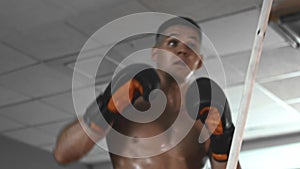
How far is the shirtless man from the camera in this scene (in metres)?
1.27

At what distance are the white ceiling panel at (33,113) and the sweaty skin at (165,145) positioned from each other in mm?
2547

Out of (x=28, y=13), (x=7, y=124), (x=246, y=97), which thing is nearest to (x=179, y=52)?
(x=246, y=97)

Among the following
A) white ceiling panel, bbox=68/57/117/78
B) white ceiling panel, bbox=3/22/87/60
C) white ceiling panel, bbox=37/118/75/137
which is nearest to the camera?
white ceiling panel, bbox=3/22/87/60

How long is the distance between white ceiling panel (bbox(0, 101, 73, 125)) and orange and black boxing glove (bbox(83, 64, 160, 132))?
2708mm

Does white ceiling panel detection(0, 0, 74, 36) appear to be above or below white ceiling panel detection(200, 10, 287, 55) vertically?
above

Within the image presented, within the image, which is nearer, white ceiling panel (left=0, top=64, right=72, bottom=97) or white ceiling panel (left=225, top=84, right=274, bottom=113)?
white ceiling panel (left=0, top=64, right=72, bottom=97)

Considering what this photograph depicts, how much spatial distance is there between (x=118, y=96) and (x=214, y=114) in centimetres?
30

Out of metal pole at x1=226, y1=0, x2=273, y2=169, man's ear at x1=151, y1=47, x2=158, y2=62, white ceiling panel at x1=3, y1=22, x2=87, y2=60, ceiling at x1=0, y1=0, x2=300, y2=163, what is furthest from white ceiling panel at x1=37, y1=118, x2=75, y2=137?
metal pole at x1=226, y1=0, x2=273, y2=169

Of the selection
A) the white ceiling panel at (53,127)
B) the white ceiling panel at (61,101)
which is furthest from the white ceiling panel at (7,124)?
the white ceiling panel at (61,101)

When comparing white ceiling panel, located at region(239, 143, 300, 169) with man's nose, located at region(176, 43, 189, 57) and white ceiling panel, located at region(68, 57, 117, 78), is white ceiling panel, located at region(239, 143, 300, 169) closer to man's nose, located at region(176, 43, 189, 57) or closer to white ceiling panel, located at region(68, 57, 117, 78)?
white ceiling panel, located at region(68, 57, 117, 78)

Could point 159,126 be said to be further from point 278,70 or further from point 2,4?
point 278,70

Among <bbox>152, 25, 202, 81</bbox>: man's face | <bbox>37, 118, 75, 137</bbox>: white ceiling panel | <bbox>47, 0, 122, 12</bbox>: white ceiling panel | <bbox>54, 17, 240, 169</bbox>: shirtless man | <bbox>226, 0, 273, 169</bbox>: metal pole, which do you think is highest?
<bbox>226, 0, 273, 169</bbox>: metal pole

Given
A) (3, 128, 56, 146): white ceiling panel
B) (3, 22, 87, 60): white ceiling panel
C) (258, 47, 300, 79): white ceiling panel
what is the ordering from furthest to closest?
1. (3, 128, 56, 146): white ceiling panel
2. (258, 47, 300, 79): white ceiling panel
3. (3, 22, 87, 60): white ceiling panel

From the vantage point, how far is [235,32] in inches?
109
